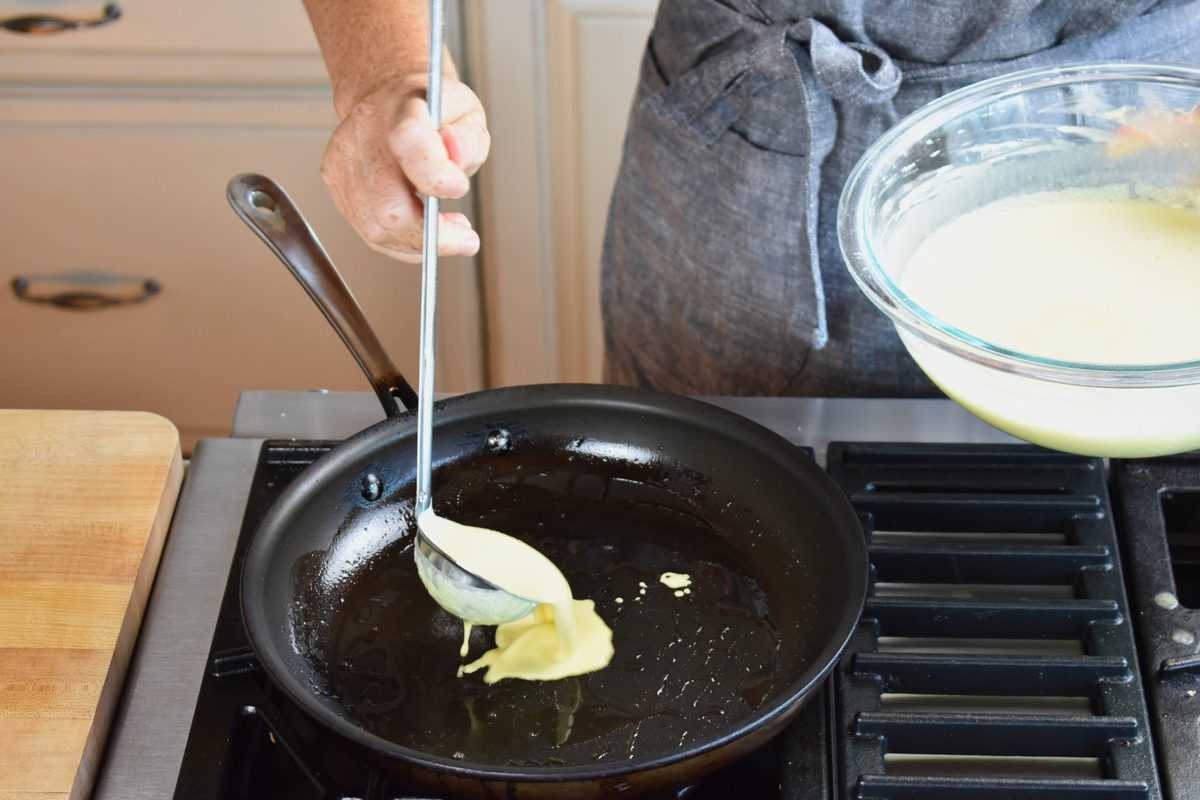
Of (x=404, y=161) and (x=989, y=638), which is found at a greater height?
(x=404, y=161)

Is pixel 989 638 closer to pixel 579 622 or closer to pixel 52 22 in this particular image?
pixel 579 622

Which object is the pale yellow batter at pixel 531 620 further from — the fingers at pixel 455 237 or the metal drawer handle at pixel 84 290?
the metal drawer handle at pixel 84 290

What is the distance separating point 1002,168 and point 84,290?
1305mm

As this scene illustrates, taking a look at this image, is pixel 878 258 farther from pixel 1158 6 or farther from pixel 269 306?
pixel 269 306

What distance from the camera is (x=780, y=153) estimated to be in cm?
103

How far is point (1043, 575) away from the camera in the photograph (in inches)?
31.6

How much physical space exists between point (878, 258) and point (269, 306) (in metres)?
1.22

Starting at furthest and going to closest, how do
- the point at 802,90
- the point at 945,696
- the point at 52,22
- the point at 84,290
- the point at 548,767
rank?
Answer: the point at 84,290
the point at 52,22
the point at 802,90
the point at 945,696
the point at 548,767

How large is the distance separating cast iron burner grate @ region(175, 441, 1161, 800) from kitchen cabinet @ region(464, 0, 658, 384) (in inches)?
36.0

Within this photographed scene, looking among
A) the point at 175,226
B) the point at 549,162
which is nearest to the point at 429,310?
the point at 549,162

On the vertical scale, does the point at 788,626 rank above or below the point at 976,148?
below

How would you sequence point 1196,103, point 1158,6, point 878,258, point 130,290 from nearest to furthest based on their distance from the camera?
point 878,258, point 1196,103, point 1158,6, point 130,290

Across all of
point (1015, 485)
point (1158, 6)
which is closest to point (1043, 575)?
point (1015, 485)

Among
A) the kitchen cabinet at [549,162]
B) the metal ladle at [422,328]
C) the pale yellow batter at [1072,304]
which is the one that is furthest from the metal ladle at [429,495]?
the kitchen cabinet at [549,162]
